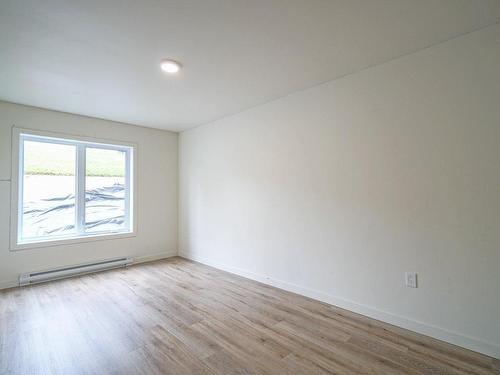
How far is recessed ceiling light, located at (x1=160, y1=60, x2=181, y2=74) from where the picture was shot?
243cm

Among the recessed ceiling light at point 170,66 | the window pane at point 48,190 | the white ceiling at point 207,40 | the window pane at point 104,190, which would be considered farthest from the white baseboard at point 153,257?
the recessed ceiling light at point 170,66

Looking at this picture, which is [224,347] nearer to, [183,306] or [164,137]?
[183,306]

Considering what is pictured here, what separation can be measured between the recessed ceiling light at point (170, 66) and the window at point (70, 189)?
2.33m

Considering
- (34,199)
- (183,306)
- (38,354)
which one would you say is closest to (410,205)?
(183,306)

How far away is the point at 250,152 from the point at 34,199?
10.5 ft

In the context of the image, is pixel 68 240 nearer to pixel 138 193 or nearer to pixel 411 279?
pixel 138 193

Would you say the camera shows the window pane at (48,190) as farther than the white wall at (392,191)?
Yes

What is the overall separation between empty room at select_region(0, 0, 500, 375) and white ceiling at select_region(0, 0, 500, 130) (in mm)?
18

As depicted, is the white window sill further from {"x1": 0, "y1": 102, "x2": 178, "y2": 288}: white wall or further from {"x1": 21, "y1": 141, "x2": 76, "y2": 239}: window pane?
{"x1": 21, "y1": 141, "x2": 76, "y2": 239}: window pane

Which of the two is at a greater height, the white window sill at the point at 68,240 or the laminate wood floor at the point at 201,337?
the white window sill at the point at 68,240

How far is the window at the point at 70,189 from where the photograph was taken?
3639mm

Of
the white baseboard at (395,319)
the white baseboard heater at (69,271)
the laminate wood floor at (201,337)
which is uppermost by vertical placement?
the white baseboard heater at (69,271)

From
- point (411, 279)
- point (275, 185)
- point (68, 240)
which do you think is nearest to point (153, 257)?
point (68, 240)

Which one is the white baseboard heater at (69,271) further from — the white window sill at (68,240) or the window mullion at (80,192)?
the window mullion at (80,192)
